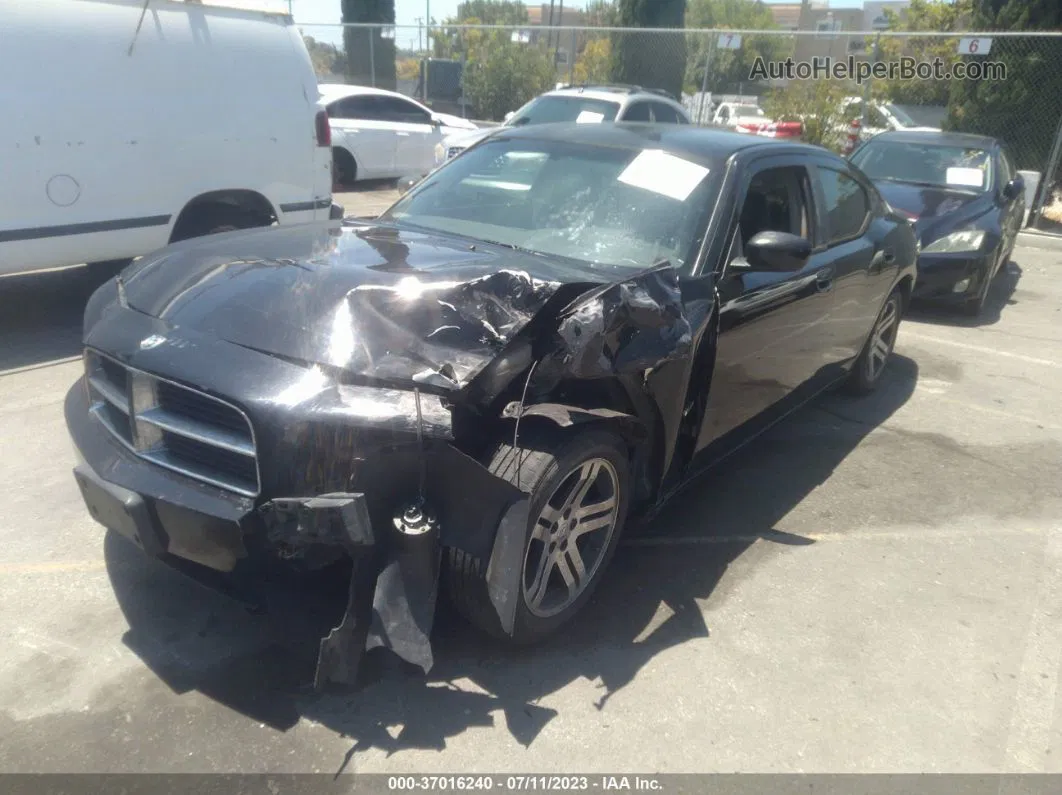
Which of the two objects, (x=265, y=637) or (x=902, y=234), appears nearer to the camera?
(x=265, y=637)

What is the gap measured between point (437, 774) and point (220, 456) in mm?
1147

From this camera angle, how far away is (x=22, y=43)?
542 centimetres

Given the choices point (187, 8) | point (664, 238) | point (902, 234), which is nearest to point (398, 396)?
point (664, 238)

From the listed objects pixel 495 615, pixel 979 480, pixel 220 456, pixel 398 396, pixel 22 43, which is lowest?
pixel 979 480

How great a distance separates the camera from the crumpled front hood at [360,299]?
2.73 m

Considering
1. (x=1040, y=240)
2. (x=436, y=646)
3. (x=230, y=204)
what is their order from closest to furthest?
(x=436, y=646), (x=230, y=204), (x=1040, y=240)

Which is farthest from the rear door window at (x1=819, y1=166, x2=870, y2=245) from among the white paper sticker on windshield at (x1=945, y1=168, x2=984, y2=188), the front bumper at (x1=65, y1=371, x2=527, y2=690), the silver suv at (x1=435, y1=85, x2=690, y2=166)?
the silver suv at (x1=435, y1=85, x2=690, y2=166)

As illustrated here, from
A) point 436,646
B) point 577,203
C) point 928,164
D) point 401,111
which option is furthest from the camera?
point 401,111

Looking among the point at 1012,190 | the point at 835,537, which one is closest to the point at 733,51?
the point at 1012,190

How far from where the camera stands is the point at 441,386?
261 cm

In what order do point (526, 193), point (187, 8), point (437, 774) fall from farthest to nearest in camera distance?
point (187, 8)
point (526, 193)
point (437, 774)

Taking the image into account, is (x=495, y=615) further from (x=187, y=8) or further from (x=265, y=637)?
(x=187, y=8)

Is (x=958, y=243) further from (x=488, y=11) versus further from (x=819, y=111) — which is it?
(x=488, y=11)

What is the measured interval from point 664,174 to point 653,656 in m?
2.13
